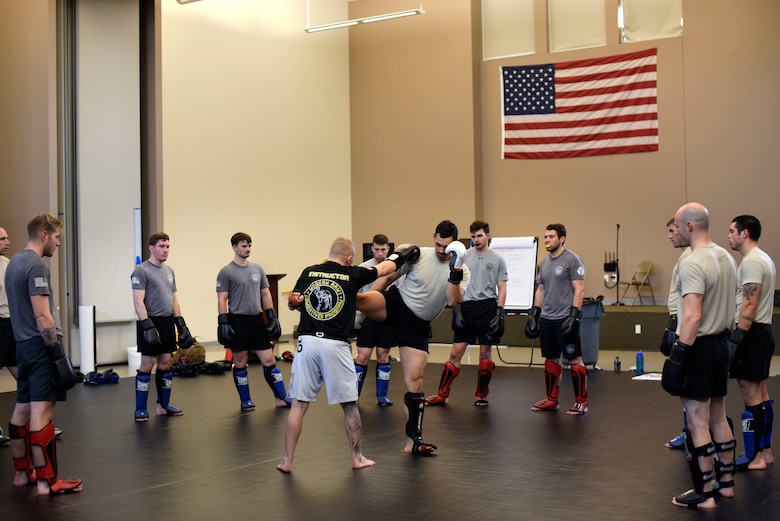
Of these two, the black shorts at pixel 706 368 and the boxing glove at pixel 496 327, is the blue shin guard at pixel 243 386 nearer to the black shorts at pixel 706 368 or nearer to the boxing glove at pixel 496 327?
the boxing glove at pixel 496 327

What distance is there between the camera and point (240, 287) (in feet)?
26.8

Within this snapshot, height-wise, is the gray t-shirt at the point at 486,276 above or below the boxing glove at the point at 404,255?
below

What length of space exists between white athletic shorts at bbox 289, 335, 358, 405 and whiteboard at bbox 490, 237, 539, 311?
23.0 ft

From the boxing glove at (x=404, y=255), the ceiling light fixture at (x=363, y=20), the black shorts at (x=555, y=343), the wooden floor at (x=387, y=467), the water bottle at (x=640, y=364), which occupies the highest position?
the ceiling light fixture at (x=363, y=20)

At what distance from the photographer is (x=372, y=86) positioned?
16734 mm

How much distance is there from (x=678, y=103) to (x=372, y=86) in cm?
587

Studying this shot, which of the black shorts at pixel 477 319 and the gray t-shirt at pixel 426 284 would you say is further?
the black shorts at pixel 477 319

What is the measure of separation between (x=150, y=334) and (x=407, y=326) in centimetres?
258

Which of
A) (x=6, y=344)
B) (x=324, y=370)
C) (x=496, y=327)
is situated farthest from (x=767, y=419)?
(x=6, y=344)

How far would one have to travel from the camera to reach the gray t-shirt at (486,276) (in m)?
8.30

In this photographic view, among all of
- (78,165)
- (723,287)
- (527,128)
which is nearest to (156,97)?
(78,165)

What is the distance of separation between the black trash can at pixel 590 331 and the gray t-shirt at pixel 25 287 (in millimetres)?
7152

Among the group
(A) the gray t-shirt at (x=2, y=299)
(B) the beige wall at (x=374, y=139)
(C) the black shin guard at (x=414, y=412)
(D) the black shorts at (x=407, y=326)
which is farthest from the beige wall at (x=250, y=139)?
(C) the black shin guard at (x=414, y=412)

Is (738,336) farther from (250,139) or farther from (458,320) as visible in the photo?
(250,139)
